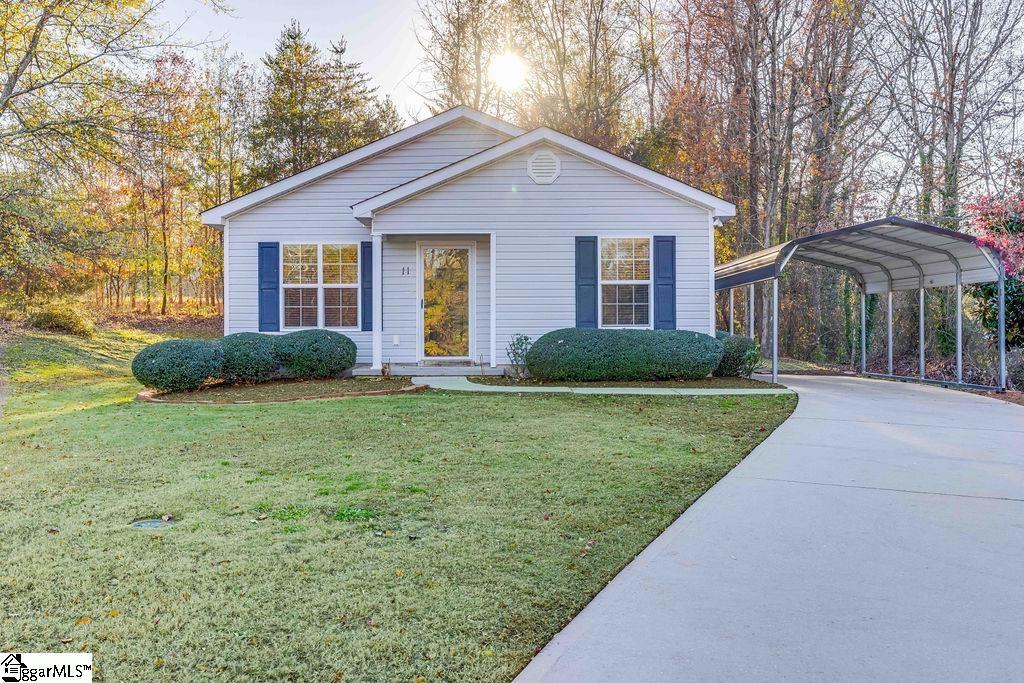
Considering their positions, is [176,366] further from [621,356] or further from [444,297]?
[621,356]

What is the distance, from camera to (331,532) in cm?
358

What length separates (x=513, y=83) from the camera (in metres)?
22.2

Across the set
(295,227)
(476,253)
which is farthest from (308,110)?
(476,253)

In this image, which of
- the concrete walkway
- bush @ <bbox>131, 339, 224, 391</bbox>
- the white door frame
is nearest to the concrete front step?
the white door frame

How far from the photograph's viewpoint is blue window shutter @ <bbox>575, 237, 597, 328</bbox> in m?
11.8

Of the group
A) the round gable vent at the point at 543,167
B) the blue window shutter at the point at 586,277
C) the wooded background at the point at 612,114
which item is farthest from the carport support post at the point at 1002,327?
the round gable vent at the point at 543,167

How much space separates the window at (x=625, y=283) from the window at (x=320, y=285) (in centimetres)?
486

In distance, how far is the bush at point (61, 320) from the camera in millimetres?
18719

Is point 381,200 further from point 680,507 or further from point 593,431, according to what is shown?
point 680,507

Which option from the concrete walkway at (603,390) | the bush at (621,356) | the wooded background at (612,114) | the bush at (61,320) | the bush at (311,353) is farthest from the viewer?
the bush at (61,320)

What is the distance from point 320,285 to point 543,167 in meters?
4.91

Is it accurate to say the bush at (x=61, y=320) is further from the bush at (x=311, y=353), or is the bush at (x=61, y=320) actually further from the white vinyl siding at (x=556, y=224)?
the white vinyl siding at (x=556, y=224)

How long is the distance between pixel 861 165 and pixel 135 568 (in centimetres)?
1921

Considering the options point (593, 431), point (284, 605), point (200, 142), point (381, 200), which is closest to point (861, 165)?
point (381, 200)
